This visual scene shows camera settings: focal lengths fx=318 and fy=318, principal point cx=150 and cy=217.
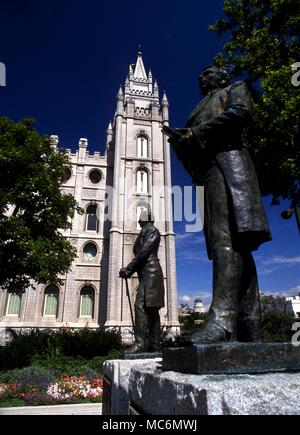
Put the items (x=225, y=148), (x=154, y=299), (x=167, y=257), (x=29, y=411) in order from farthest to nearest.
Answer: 1. (x=167, y=257)
2. (x=29, y=411)
3. (x=154, y=299)
4. (x=225, y=148)

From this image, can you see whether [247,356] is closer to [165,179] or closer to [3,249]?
[3,249]

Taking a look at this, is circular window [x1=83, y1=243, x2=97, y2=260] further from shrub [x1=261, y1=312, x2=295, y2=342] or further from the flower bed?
the flower bed

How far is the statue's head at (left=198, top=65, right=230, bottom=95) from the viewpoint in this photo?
2883mm

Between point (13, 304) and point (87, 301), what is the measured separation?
6.05m

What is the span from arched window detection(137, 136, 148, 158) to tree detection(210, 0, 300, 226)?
70.3 ft

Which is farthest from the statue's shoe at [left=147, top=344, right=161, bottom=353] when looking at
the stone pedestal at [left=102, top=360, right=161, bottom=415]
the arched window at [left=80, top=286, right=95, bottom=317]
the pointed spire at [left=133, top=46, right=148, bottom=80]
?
the pointed spire at [left=133, top=46, right=148, bottom=80]

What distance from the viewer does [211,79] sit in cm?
289

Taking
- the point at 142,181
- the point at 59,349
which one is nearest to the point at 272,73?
the point at 59,349

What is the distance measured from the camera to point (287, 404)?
4.01 feet

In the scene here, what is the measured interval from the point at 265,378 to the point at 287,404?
16 centimetres

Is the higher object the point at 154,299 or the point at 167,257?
the point at 167,257

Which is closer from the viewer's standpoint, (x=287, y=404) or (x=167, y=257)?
(x=287, y=404)

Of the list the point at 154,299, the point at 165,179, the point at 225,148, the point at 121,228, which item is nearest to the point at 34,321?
the point at 121,228

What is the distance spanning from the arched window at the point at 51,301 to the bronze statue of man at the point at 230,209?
26.8 metres
